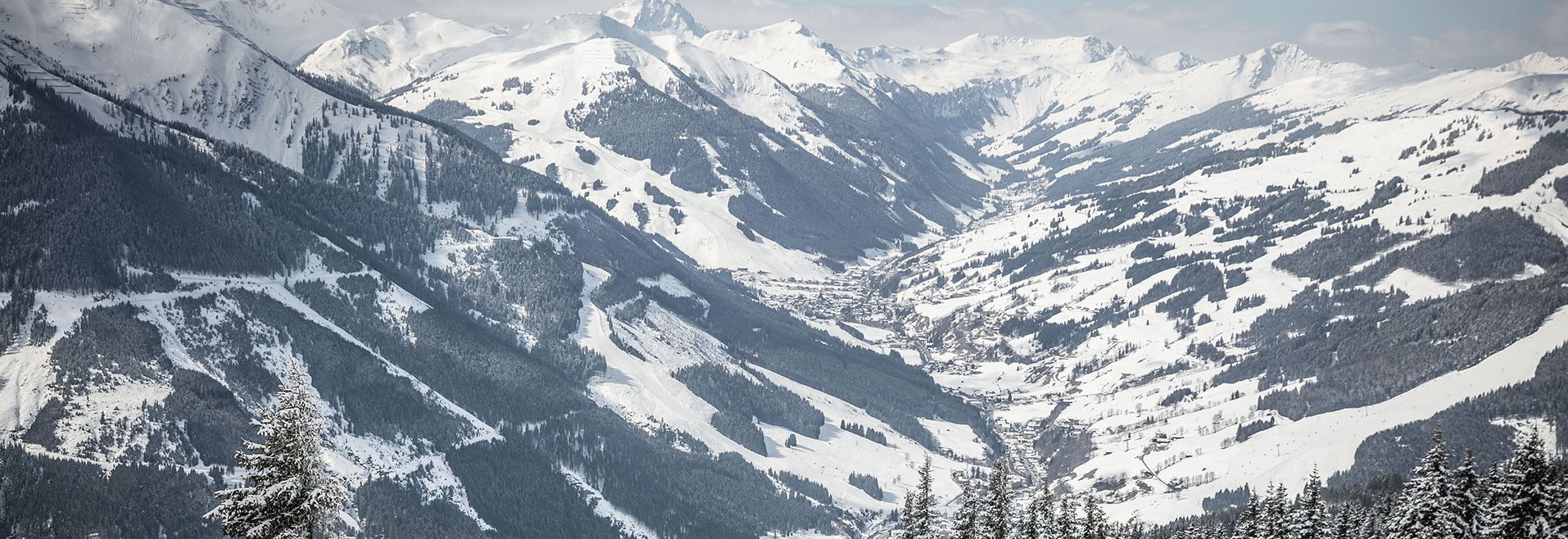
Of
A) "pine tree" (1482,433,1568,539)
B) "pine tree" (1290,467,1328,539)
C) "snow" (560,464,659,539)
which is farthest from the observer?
"snow" (560,464,659,539)

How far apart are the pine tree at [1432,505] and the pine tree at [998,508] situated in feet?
77.3

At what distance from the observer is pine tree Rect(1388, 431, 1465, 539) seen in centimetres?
7250

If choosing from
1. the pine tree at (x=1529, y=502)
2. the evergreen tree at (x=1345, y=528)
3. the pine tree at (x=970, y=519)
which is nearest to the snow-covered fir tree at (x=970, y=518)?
the pine tree at (x=970, y=519)

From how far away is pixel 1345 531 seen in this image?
301 feet

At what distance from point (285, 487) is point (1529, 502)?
200 feet

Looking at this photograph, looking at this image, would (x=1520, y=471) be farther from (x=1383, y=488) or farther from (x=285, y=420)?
→ (x=1383, y=488)

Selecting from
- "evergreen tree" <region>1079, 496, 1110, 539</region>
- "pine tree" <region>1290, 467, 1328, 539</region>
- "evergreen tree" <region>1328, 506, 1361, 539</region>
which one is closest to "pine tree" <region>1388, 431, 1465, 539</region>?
"pine tree" <region>1290, 467, 1328, 539</region>

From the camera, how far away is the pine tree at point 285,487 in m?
46.8

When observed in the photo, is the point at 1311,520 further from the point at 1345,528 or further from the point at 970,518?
the point at 970,518

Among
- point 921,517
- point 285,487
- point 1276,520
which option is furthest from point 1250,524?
point 285,487

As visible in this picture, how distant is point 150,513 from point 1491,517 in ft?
423

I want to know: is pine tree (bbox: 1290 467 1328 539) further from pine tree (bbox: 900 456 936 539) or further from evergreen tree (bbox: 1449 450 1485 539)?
pine tree (bbox: 900 456 936 539)

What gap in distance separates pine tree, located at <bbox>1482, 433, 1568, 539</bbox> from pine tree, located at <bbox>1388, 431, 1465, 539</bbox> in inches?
113

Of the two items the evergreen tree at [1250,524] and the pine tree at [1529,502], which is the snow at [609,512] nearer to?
the evergreen tree at [1250,524]
